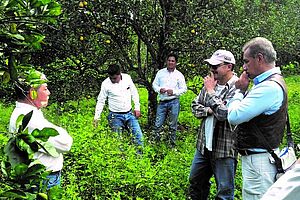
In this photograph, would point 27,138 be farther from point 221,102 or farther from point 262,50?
point 221,102

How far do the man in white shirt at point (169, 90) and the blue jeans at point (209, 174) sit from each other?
11.1 ft

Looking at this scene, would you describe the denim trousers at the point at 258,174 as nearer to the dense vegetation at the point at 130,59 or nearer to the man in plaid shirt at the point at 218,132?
the man in plaid shirt at the point at 218,132

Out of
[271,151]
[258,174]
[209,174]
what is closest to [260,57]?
[271,151]

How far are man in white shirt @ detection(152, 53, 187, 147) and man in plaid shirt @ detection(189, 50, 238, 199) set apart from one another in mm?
3592

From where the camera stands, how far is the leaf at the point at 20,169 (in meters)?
1.81

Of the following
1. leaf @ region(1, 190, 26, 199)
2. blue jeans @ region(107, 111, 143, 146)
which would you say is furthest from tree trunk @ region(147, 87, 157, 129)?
leaf @ region(1, 190, 26, 199)

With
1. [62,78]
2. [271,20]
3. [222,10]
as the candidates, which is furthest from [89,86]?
[271,20]

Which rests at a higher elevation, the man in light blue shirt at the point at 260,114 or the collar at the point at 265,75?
the collar at the point at 265,75

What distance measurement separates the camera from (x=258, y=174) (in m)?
4.11

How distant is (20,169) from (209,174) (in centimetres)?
364

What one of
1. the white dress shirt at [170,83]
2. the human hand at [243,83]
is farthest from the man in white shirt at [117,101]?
the human hand at [243,83]

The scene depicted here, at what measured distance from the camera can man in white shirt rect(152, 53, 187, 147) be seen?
8.82 metres

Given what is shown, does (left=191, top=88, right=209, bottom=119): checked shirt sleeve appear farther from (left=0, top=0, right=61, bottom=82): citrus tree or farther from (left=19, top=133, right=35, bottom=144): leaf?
(left=19, top=133, right=35, bottom=144): leaf

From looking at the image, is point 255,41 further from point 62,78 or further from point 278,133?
point 62,78
